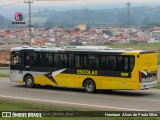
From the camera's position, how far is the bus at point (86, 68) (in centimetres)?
2286

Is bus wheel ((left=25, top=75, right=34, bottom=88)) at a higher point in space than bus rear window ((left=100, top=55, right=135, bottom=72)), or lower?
lower

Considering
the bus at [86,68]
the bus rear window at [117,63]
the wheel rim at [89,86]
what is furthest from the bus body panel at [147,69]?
the wheel rim at [89,86]

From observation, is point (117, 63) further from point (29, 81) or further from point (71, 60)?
point (29, 81)

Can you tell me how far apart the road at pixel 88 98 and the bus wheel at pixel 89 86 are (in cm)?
32

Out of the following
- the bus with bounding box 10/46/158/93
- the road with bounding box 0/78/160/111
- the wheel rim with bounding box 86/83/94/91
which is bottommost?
the road with bounding box 0/78/160/111

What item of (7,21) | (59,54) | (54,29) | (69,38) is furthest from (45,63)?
(7,21)

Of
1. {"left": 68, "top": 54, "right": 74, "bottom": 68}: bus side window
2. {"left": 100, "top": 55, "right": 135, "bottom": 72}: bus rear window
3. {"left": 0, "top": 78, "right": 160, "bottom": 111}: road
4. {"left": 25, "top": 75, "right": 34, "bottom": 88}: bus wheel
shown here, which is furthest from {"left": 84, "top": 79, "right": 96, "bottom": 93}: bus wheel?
{"left": 25, "top": 75, "right": 34, "bottom": 88}: bus wheel

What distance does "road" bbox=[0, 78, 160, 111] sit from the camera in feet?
62.2

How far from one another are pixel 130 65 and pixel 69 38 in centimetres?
5854

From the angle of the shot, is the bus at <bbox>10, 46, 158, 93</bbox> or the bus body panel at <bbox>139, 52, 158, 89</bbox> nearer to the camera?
the bus body panel at <bbox>139, 52, 158, 89</bbox>

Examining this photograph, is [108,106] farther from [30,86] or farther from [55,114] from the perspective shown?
[30,86]

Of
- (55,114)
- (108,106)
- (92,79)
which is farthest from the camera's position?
(92,79)

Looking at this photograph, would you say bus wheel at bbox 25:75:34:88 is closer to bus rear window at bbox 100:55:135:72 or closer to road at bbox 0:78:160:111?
road at bbox 0:78:160:111

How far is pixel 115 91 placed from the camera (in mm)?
25391
